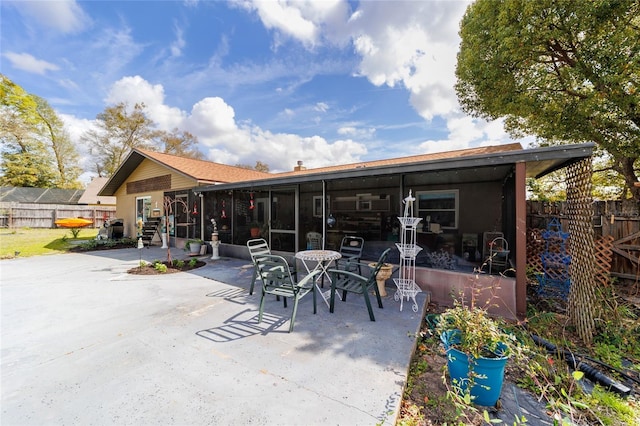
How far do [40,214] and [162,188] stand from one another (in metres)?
16.1

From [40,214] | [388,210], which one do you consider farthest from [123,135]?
[388,210]

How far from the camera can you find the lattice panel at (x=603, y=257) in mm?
4672

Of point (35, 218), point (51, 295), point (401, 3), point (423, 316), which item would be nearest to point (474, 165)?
point (423, 316)

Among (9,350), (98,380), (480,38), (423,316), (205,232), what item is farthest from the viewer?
(205,232)

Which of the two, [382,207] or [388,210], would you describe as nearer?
[388,210]

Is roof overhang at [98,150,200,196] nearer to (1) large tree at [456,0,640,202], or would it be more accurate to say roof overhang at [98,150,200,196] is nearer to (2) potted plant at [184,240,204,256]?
(2) potted plant at [184,240,204,256]

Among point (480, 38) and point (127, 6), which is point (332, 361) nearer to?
point (480, 38)

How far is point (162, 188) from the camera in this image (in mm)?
10820

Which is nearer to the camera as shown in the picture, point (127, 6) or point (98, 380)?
point (98, 380)

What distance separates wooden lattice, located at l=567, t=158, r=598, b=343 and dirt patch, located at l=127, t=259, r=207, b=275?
7.76 metres

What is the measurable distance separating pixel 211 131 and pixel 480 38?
28590mm

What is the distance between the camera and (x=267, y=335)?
3.10 meters

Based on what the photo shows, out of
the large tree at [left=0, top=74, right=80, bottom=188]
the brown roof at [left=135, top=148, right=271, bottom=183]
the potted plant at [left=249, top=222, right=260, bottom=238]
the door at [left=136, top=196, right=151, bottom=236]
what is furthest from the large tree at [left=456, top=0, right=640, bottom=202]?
the large tree at [left=0, top=74, right=80, bottom=188]

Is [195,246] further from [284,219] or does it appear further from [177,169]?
[284,219]
